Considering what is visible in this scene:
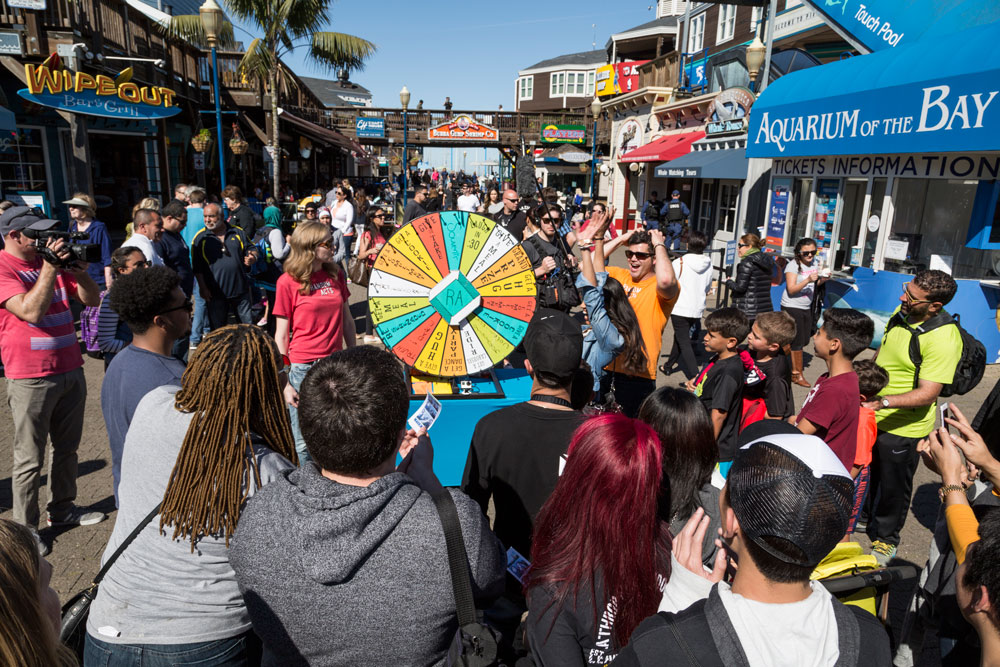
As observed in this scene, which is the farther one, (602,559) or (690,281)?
(690,281)

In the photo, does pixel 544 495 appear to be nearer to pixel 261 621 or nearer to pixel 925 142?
pixel 261 621

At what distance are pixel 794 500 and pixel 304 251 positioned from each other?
3.32 meters

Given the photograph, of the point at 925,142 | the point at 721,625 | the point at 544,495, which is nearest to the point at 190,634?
the point at 544,495

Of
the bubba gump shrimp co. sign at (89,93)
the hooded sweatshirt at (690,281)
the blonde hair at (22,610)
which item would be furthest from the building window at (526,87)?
the blonde hair at (22,610)

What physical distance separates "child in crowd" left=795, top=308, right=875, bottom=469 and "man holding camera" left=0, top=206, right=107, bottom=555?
3.79 metres

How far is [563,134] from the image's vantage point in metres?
26.2

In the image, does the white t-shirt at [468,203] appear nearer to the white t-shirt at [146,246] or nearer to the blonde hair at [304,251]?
the white t-shirt at [146,246]

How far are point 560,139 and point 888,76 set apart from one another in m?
19.4

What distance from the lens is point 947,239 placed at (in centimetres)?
790

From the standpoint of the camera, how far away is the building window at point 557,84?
4541cm

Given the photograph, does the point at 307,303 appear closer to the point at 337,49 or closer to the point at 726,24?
the point at 337,49

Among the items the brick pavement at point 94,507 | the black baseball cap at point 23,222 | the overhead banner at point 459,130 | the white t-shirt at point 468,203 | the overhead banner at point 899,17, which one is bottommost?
the brick pavement at point 94,507

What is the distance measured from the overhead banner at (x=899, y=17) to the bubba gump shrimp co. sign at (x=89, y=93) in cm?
1032

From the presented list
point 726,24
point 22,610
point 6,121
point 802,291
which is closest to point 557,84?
point 726,24
